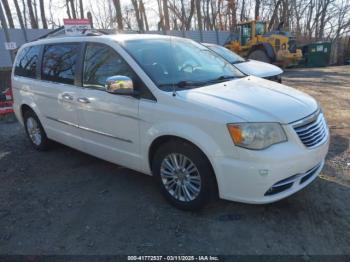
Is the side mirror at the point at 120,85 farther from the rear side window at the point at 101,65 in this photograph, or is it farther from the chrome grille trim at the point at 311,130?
the chrome grille trim at the point at 311,130

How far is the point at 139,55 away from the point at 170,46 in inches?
24.1

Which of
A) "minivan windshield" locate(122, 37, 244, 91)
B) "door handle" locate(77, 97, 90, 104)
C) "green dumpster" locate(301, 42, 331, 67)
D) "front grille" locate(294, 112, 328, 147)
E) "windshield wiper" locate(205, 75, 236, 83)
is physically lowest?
"green dumpster" locate(301, 42, 331, 67)

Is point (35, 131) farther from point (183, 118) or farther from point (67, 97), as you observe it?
point (183, 118)

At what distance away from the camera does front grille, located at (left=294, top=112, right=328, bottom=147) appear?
2.98 metres

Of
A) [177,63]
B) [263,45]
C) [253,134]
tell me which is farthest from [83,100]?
[263,45]

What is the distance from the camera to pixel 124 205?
364 cm

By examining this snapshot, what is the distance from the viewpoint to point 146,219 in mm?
3330

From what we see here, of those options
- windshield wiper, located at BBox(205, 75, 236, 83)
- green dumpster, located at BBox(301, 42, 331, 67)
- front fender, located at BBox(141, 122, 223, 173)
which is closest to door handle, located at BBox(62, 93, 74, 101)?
front fender, located at BBox(141, 122, 223, 173)

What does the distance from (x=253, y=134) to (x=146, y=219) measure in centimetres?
142

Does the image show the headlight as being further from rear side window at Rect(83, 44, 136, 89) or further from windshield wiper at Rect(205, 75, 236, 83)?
rear side window at Rect(83, 44, 136, 89)

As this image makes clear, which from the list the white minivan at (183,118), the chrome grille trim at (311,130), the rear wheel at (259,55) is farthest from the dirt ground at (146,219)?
the rear wheel at (259,55)

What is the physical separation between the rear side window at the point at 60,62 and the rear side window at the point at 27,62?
288mm

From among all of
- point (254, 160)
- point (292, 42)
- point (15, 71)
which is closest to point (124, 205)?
point (254, 160)

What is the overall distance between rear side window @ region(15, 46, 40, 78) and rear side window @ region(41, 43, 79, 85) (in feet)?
0.94
